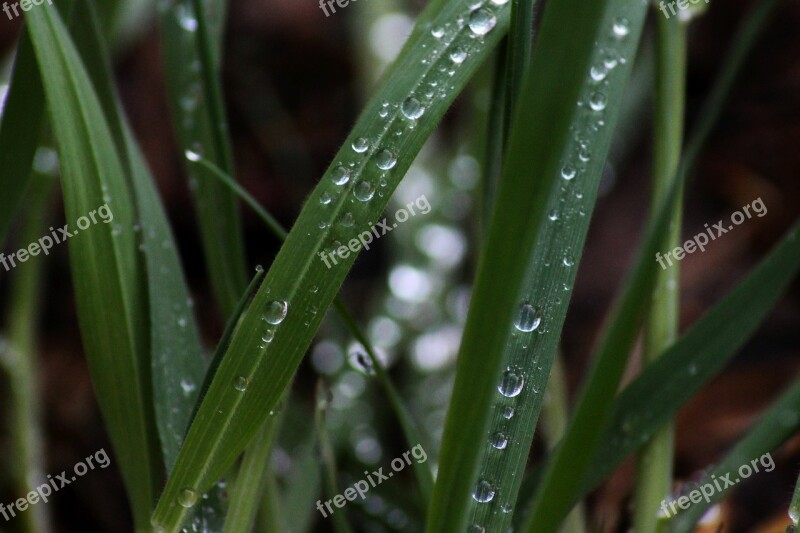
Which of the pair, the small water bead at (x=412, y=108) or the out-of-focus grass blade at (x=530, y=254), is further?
the small water bead at (x=412, y=108)

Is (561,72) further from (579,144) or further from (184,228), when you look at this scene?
(184,228)

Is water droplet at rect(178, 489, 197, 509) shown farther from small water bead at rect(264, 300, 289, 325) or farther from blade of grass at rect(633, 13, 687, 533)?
blade of grass at rect(633, 13, 687, 533)

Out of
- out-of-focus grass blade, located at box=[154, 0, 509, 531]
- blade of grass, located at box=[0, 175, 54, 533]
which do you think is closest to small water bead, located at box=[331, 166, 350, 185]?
out-of-focus grass blade, located at box=[154, 0, 509, 531]

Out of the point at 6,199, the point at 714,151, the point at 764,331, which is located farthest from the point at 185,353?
the point at 714,151

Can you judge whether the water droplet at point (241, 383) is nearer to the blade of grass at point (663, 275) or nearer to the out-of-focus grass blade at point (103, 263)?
the out-of-focus grass blade at point (103, 263)

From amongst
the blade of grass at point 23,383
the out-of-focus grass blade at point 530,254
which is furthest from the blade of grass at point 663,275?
the blade of grass at point 23,383
